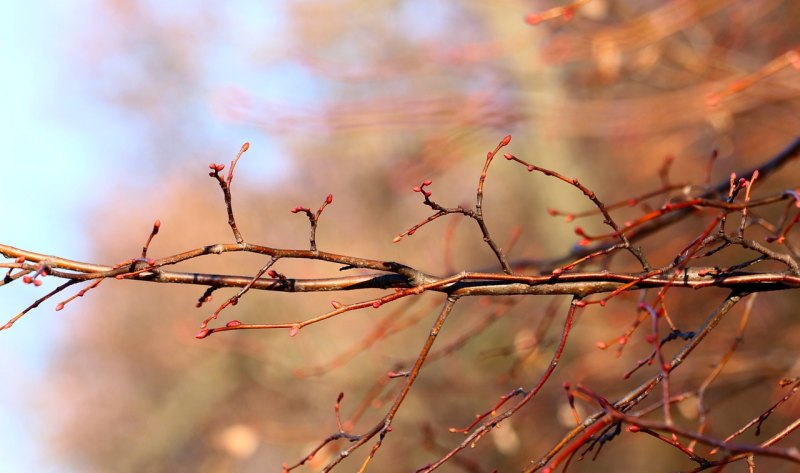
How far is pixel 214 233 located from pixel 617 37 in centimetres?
782

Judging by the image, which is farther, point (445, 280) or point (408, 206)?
point (408, 206)

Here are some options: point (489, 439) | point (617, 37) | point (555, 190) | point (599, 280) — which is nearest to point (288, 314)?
point (555, 190)

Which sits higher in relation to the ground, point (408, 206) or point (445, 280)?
point (408, 206)

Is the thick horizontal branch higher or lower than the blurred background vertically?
lower

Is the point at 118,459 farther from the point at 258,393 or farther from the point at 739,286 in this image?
the point at 739,286

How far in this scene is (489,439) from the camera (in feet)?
15.4

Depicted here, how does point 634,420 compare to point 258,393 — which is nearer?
point 634,420

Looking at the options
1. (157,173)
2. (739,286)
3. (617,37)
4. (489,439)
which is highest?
(157,173)

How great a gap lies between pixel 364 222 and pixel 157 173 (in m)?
4.54

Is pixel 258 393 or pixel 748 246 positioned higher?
pixel 258 393

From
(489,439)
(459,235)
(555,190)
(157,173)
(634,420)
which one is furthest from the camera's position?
(157,173)

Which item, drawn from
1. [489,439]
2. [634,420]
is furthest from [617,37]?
[489,439]

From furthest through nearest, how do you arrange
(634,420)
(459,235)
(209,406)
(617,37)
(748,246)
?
(459,235) < (209,406) < (617,37) < (748,246) < (634,420)

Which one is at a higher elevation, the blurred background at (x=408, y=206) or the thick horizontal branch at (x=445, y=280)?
the blurred background at (x=408, y=206)
